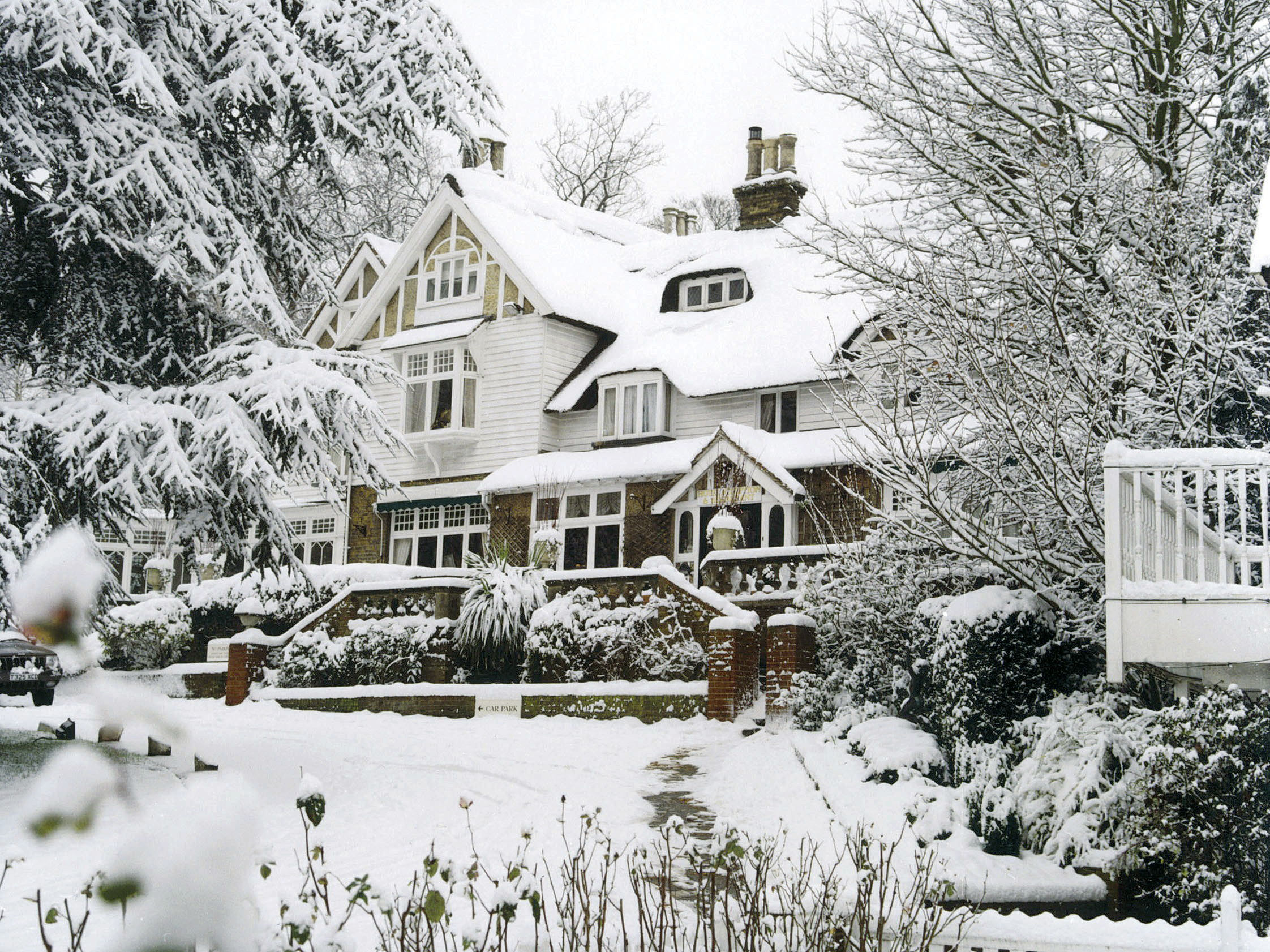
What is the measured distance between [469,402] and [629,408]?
359 centimetres

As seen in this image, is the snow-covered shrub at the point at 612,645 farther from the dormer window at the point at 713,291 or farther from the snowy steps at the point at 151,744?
the snowy steps at the point at 151,744

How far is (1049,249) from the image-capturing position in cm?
895

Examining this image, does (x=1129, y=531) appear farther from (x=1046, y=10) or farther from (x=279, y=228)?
(x=279, y=228)

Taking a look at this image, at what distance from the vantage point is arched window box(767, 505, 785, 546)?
21.4 meters

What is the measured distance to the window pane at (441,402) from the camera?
25672 millimetres

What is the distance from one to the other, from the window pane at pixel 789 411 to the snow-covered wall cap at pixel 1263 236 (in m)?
14.1

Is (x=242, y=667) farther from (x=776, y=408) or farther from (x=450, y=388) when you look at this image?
(x=776, y=408)

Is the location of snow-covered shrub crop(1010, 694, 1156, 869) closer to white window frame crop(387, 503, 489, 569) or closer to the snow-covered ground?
the snow-covered ground

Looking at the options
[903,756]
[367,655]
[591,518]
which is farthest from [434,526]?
[903,756]

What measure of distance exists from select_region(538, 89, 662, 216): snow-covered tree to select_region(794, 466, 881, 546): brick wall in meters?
5.57

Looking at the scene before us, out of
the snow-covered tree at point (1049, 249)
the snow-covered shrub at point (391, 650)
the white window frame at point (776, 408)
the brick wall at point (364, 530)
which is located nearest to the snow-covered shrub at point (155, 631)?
the snow-covered shrub at point (391, 650)

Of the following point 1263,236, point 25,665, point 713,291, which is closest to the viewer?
point 25,665

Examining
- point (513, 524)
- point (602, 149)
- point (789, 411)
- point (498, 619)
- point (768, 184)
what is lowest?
point (498, 619)

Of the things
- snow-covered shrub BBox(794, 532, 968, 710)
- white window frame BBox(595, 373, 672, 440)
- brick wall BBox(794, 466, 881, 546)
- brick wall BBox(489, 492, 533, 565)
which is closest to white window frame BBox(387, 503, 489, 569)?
brick wall BBox(489, 492, 533, 565)
